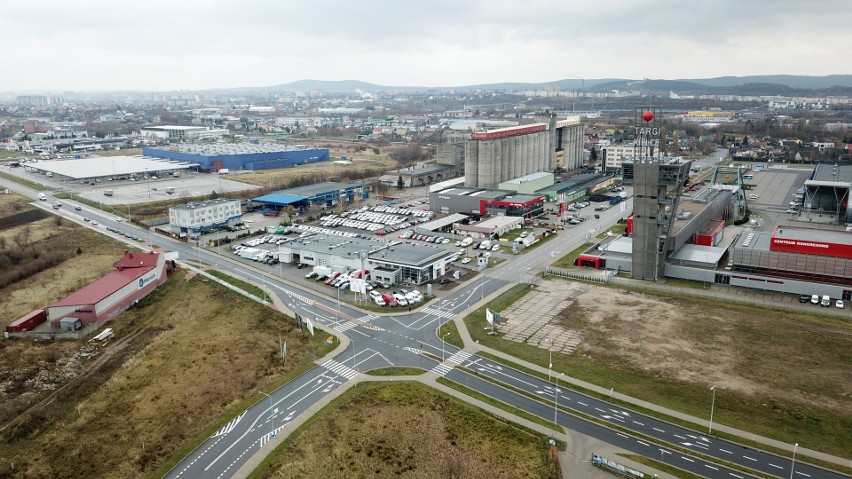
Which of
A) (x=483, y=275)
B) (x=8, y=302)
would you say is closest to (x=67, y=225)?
(x=8, y=302)

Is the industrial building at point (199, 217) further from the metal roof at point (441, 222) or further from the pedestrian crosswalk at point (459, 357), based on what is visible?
the pedestrian crosswalk at point (459, 357)

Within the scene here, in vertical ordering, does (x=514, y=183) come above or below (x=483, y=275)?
above

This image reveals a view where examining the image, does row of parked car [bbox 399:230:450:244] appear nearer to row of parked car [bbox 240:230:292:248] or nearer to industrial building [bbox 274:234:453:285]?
industrial building [bbox 274:234:453:285]

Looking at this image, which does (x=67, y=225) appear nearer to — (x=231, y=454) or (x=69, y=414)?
(x=69, y=414)

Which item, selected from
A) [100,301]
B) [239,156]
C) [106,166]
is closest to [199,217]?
[100,301]

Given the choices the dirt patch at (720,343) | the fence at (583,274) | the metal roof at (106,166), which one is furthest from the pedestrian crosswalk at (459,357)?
the metal roof at (106,166)

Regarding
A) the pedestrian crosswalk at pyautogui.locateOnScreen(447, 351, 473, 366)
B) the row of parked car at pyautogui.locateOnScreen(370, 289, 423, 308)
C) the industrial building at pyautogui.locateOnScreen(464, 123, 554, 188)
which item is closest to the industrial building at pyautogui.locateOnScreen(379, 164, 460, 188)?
the industrial building at pyautogui.locateOnScreen(464, 123, 554, 188)

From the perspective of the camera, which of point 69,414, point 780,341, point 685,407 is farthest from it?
point 780,341
